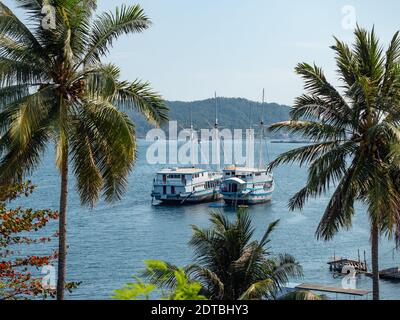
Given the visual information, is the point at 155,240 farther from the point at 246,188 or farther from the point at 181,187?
the point at 246,188

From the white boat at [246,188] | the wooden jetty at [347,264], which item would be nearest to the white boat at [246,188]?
the white boat at [246,188]

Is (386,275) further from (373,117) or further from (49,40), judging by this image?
(49,40)

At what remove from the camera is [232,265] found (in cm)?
1745

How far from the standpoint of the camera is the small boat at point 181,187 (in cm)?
9512

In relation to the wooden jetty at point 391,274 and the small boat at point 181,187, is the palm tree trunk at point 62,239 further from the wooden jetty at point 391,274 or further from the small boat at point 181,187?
the small boat at point 181,187

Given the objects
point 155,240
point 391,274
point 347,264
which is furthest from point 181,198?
point 391,274

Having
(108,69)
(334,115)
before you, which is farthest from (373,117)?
(108,69)

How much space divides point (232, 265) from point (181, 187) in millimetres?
78647

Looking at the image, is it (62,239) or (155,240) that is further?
(155,240)

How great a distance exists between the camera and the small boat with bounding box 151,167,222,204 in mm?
95125

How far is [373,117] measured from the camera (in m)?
16.5

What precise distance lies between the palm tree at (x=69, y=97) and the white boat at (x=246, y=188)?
77.8 metres

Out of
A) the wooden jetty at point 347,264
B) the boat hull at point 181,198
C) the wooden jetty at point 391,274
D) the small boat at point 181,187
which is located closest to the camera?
the wooden jetty at point 391,274

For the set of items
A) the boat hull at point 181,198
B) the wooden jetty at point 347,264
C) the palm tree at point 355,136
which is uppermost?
the palm tree at point 355,136
